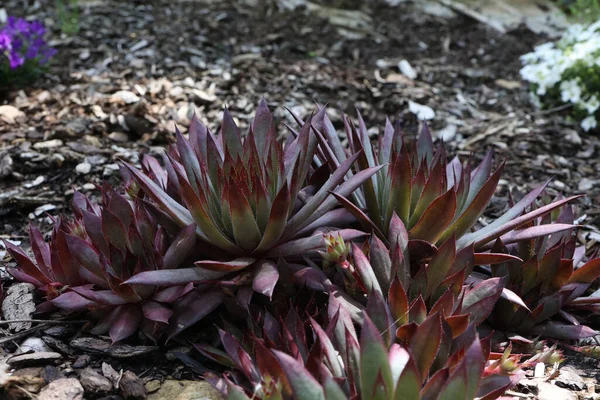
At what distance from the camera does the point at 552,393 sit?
1.81m

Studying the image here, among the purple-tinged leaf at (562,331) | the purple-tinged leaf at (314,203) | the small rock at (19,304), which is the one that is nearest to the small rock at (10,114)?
the small rock at (19,304)

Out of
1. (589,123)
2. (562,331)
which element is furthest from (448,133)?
(562,331)

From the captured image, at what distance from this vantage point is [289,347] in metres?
1.69

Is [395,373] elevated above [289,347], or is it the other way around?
[395,373]

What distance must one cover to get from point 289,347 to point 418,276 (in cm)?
49

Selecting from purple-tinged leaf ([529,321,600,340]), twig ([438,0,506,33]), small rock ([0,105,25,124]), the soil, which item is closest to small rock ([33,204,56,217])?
the soil

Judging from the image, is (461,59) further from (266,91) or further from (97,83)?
(97,83)

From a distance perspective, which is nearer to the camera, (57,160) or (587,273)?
(587,273)

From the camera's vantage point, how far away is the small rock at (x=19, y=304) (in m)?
2.01

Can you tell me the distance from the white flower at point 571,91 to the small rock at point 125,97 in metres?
3.18

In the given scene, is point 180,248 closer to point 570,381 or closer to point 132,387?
point 132,387

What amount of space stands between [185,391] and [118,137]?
2.23 metres

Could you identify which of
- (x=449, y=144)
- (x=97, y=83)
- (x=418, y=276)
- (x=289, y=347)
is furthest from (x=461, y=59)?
(x=289, y=347)

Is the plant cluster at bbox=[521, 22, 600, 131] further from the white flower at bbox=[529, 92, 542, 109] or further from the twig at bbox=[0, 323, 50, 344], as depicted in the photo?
the twig at bbox=[0, 323, 50, 344]
